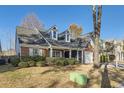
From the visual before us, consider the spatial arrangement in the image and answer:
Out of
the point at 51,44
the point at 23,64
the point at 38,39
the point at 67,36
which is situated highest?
the point at 67,36

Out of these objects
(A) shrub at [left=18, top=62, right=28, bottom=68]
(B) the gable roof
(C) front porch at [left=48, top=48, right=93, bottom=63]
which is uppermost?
(B) the gable roof

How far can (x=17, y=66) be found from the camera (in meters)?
20.5

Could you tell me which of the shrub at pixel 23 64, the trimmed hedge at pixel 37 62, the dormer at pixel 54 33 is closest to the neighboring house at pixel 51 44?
the dormer at pixel 54 33

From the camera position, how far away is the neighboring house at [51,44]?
87.1 feet

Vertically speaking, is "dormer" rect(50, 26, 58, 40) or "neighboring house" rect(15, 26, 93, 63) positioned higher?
"dormer" rect(50, 26, 58, 40)

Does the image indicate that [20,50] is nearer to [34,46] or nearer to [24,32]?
[34,46]

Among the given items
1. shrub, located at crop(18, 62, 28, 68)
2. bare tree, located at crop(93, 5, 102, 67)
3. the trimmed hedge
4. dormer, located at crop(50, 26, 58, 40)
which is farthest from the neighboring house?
bare tree, located at crop(93, 5, 102, 67)

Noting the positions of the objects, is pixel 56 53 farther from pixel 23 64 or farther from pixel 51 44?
pixel 23 64

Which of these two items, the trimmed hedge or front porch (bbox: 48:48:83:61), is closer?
the trimmed hedge

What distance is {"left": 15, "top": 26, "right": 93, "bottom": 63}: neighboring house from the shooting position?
87.1 feet

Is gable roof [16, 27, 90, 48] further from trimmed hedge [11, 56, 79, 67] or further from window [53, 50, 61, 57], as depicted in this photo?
trimmed hedge [11, 56, 79, 67]

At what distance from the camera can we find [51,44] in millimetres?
28203

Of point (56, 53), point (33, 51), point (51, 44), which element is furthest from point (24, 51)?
point (56, 53)

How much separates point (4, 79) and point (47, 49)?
48.6ft
